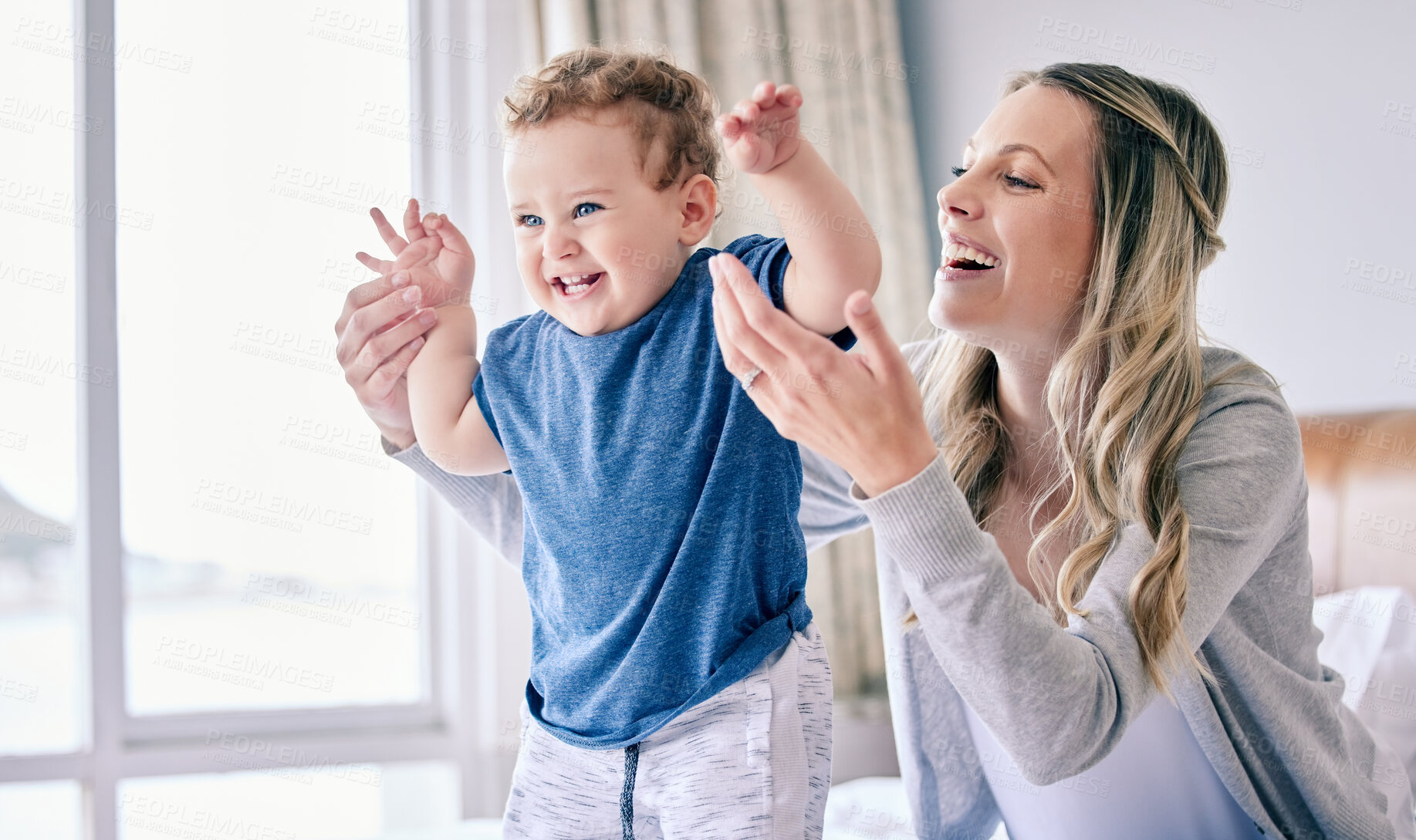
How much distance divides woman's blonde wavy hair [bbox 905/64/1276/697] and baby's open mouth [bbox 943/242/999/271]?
0.14 metres

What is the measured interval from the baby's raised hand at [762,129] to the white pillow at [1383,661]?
131cm

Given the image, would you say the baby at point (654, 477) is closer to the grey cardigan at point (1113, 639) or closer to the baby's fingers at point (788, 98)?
the baby's fingers at point (788, 98)

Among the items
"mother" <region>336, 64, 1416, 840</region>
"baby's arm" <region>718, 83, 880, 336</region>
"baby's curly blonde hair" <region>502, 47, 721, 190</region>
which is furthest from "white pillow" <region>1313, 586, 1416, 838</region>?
"baby's curly blonde hair" <region>502, 47, 721, 190</region>

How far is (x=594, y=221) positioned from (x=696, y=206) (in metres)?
0.13

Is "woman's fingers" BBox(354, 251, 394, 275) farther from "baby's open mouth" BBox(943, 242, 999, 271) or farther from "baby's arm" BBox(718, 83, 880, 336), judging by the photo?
"baby's open mouth" BBox(943, 242, 999, 271)

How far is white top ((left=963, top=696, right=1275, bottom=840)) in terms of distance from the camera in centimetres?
129

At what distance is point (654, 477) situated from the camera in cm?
96

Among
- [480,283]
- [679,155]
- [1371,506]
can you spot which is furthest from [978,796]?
[480,283]

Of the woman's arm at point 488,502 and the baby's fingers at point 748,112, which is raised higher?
the baby's fingers at point 748,112

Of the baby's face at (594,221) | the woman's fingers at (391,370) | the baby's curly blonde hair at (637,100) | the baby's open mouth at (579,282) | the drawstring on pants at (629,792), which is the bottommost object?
the drawstring on pants at (629,792)

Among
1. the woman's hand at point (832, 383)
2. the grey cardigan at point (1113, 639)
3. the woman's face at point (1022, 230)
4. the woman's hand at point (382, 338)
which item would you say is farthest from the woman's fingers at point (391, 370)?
the woman's face at point (1022, 230)

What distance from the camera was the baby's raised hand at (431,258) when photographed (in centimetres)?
117

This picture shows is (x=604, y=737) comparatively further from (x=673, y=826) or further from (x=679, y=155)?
(x=679, y=155)

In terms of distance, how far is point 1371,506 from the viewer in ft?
5.28
